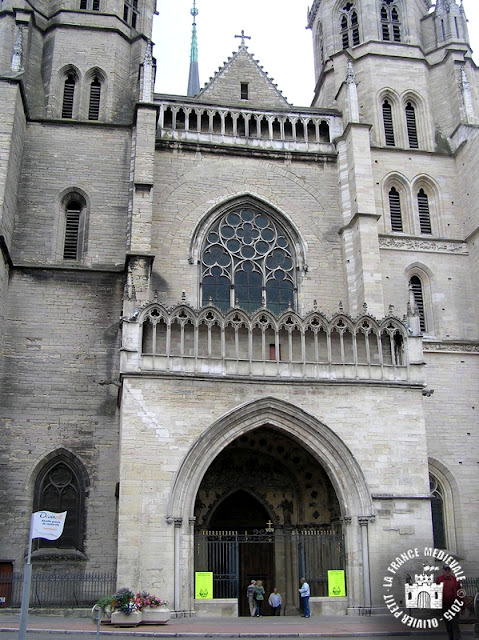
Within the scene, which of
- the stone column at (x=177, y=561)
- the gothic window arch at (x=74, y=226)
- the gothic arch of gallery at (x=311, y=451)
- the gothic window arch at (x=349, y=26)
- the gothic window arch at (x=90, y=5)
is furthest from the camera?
the gothic window arch at (x=349, y=26)

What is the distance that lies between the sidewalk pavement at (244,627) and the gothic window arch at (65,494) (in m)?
2.63

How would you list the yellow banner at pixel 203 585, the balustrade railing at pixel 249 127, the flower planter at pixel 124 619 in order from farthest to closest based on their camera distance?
the balustrade railing at pixel 249 127
the yellow banner at pixel 203 585
the flower planter at pixel 124 619

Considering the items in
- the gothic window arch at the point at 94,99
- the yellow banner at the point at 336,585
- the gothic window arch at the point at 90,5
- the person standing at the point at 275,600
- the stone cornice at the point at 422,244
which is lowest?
the person standing at the point at 275,600

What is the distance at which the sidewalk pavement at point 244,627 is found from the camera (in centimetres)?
1288

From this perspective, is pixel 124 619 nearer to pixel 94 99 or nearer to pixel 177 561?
pixel 177 561

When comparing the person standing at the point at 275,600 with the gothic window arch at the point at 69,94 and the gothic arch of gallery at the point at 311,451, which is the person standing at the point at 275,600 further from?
the gothic window arch at the point at 69,94

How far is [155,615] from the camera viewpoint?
14.9 meters

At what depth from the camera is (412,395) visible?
18219mm

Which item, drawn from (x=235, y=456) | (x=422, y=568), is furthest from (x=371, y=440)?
(x=235, y=456)

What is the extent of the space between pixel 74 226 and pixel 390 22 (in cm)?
1446

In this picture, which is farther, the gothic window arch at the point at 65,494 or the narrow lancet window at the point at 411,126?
the narrow lancet window at the point at 411,126

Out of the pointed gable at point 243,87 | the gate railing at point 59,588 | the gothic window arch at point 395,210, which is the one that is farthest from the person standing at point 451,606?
the pointed gable at point 243,87

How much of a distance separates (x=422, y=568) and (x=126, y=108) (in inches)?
662

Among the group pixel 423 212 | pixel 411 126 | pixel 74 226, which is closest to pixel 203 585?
pixel 74 226
